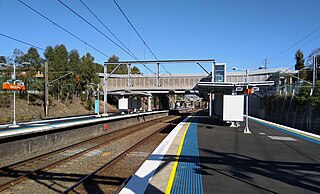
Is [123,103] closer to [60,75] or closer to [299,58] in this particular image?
[60,75]

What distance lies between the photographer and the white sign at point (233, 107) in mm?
18172

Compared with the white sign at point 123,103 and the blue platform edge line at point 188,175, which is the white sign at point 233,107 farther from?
the white sign at point 123,103

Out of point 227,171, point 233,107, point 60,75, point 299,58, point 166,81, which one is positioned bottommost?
point 227,171

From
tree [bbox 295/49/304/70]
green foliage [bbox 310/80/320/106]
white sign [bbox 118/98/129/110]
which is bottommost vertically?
white sign [bbox 118/98/129/110]

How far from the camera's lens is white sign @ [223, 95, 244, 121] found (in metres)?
18.2

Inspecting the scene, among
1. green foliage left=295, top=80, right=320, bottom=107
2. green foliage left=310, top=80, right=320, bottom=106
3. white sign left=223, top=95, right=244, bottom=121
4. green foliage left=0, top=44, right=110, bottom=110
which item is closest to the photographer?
white sign left=223, top=95, right=244, bottom=121

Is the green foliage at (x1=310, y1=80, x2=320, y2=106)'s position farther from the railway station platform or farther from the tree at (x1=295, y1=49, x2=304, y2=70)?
the tree at (x1=295, y1=49, x2=304, y2=70)

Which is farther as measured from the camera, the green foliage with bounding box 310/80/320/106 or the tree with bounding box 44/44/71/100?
the tree with bounding box 44/44/71/100

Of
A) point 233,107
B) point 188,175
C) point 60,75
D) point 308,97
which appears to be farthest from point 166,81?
point 188,175

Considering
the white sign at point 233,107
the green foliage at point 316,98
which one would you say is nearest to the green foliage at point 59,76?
the white sign at point 233,107

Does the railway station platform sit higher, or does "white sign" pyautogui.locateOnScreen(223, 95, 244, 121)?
"white sign" pyautogui.locateOnScreen(223, 95, 244, 121)

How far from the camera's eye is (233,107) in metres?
18.4

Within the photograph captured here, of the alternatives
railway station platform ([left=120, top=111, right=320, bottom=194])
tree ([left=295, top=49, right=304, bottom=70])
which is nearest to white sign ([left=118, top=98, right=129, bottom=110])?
railway station platform ([left=120, top=111, right=320, bottom=194])

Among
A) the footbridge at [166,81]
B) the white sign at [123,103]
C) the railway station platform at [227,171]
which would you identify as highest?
the footbridge at [166,81]
